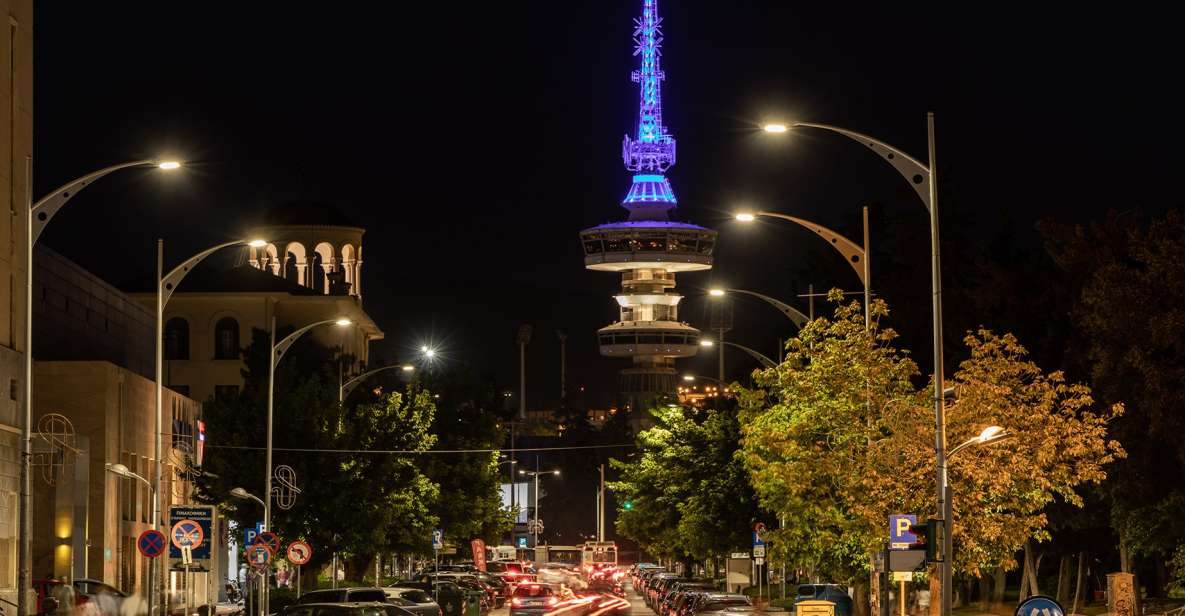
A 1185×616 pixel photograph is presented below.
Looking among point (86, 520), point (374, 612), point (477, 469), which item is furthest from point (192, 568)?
point (477, 469)

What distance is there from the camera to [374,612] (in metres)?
32.3

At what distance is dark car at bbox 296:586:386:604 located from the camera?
43.3 meters

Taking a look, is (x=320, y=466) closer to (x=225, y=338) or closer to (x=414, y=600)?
(x=414, y=600)

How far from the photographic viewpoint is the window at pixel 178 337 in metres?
112

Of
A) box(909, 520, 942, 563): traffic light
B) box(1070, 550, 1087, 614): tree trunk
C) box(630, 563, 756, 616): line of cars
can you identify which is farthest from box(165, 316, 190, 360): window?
box(909, 520, 942, 563): traffic light

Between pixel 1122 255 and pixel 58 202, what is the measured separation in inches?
1276

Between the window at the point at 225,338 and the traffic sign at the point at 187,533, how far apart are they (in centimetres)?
7813

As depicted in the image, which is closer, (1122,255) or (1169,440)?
(1169,440)

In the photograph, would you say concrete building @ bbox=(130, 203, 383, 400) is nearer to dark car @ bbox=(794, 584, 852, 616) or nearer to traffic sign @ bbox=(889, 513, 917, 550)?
dark car @ bbox=(794, 584, 852, 616)

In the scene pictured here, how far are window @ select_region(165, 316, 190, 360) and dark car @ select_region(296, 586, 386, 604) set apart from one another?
70162mm

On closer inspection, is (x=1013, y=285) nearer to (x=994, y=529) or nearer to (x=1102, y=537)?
(x=1102, y=537)

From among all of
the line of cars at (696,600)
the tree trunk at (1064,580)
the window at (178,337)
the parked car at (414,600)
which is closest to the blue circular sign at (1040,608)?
the line of cars at (696,600)

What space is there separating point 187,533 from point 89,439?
2606 cm

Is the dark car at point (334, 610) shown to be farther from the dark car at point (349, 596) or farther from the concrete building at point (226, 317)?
the concrete building at point (226, 317)
